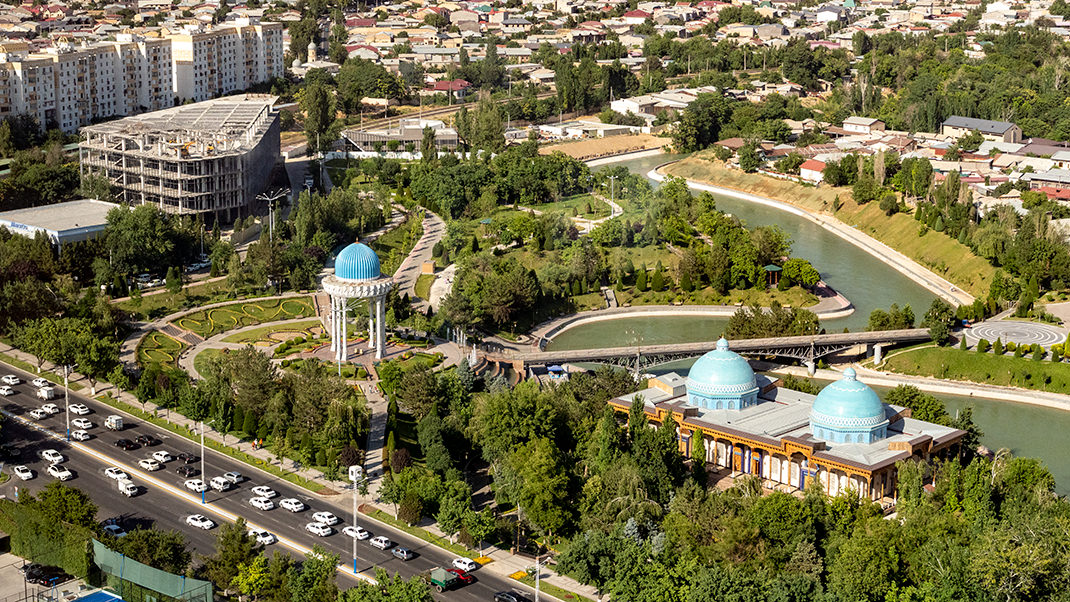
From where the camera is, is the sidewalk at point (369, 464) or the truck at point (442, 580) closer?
the truck at point (442, 580)

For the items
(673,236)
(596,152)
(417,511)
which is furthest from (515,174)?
(417,511)

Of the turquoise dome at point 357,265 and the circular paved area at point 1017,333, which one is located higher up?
the turquoise dome at point 357,265

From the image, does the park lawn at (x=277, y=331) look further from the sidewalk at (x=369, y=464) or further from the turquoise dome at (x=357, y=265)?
the sidewalk at (x=369, y=464)

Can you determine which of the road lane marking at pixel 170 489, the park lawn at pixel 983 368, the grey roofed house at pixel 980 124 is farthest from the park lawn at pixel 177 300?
the grey roofed house at pixel 980 124

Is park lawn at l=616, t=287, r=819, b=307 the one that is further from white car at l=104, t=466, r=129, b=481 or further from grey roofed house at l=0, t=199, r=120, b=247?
white car at l=104, t=466, r=129, b=481

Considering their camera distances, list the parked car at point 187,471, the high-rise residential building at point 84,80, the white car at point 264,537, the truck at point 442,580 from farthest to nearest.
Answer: the high-rise residential building at point 84,80 → the parked car at point 187,471 → the white car at point 264,537 → the truck at point 442,580

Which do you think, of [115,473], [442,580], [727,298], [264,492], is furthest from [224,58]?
[442,580]

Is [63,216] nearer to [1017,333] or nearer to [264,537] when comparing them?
[264,537]

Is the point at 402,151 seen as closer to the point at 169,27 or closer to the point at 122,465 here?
the point at 169,27
